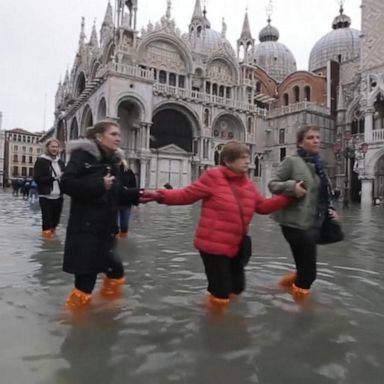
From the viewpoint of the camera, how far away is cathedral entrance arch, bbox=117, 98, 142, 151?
33500 millimetres

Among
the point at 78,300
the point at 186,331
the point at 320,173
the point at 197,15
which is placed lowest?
the point at 186,331

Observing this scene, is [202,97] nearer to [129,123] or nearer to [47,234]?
[129,123]

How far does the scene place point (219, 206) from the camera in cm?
338

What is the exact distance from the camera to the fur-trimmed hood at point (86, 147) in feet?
10.7

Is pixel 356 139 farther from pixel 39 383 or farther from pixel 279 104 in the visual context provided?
pixel 39 383

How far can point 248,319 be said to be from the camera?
3.36 m

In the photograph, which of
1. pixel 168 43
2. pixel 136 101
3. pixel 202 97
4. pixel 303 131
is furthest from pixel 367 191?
pixel 303 131

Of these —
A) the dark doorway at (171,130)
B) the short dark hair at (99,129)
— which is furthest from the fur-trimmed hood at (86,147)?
the dark doorway at (171,130)

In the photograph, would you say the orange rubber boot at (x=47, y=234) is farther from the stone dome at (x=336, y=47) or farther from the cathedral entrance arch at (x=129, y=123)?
the stone dome at (x=336, y=47)

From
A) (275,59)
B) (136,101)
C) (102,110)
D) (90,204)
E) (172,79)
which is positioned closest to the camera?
→ (90,204)

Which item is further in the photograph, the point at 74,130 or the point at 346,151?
the point at 74,130

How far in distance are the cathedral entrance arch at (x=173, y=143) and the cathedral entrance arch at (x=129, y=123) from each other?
1.62m

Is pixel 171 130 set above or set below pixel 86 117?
below

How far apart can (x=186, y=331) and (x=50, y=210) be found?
5.08m
